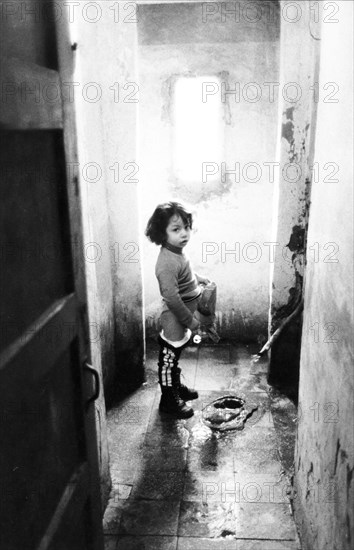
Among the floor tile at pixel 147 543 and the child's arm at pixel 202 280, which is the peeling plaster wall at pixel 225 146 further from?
the floor tile at pixel 147 543

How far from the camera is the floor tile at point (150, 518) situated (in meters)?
3.11

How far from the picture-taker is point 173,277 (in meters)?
3.98

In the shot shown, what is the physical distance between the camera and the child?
3941 mm

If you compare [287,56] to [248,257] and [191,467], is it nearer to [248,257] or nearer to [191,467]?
[248,257]

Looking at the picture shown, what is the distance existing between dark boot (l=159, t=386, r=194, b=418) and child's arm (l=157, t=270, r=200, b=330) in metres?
0.74

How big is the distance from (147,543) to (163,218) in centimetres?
226

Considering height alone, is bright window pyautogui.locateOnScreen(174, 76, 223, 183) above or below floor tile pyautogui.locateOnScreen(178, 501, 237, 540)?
above

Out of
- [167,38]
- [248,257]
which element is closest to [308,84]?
[167,38]

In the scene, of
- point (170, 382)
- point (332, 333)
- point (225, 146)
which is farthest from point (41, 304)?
point (225, 146)

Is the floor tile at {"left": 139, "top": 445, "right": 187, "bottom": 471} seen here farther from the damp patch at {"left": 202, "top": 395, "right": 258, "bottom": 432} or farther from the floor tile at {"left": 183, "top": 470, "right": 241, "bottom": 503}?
the damp patch at {"left": 202, "top": 395, "right": 258, "bottom": 432}

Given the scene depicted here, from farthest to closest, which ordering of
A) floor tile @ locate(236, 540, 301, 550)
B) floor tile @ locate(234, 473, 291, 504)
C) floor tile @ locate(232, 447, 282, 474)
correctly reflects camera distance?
floor tile @ locate(232, 447, 282, 474) < floor tile @ locate(234, 473, 291, 504) < floor tile @ locate(236, 540, 301, 550)

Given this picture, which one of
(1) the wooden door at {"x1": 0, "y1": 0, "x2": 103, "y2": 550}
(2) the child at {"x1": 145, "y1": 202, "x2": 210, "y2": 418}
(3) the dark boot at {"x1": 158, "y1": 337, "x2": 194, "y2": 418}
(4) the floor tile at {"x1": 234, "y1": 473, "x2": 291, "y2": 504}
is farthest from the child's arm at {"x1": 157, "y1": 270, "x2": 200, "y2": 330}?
(1) the wooden door at {"x1": 0, "y1": 0, "x2": 103, "y2": 550}

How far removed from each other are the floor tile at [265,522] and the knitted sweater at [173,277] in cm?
145

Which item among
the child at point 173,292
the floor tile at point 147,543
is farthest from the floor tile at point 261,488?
the child at point 173,292
